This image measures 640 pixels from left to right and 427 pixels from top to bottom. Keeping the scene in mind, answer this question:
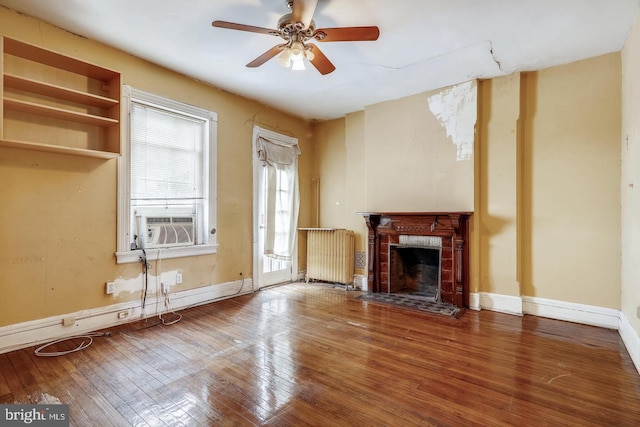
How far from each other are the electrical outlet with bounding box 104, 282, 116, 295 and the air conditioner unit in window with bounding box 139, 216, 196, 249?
472 millimetres

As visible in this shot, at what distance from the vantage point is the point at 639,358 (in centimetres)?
218

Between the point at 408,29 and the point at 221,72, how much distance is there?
6.80 feet

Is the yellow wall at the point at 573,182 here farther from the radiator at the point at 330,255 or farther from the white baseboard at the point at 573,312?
the radiator at the point at 330,255

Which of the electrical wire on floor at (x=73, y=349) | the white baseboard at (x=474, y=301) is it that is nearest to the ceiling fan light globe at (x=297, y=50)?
the electrical wire on floor at (x=73, y=349)

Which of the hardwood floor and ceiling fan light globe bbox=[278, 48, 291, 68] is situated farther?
ceiling fan light globe bbox=[278, 48, 291, 68]

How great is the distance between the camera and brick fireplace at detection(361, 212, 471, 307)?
3.69 metres

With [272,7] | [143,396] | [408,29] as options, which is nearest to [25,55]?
[272,7]

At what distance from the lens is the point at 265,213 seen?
454 centimetres

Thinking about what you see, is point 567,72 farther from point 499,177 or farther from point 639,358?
point 639,358

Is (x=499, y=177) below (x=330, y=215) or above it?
above

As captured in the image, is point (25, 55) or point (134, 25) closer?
point (25, 55)

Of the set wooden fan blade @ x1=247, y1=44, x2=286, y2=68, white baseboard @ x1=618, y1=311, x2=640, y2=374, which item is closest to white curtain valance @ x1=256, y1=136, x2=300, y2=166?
wooden fan blade @ x1=247, y1=44, x2=286, y2=68

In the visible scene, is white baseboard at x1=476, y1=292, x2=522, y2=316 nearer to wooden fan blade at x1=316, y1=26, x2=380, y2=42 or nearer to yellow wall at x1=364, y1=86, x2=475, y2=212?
yellow wall at x1=364, y1=86, x2=475, y2=212

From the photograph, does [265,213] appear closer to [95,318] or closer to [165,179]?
[165,179]
